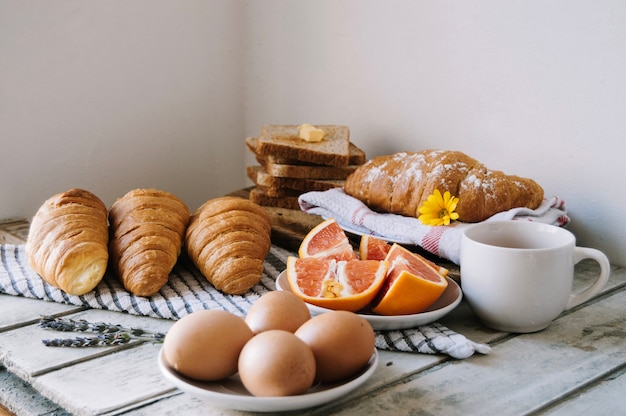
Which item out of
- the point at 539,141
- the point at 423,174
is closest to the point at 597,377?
the point at 423,174

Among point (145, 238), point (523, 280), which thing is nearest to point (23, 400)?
point (145, 238)

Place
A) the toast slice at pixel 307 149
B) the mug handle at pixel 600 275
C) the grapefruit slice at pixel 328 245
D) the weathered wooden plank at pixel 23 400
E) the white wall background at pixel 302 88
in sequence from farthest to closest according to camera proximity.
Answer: the toast slice at pixel 307 149, the white wall background at pixel 302 88, the grapefruit slice at pixel 328 245, the mug handle at pixel 600 275, the weathered wooden plank at pixel 23 400

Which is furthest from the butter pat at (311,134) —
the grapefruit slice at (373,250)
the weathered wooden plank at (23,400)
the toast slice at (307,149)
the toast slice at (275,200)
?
the weathered wooden plank at (23,400)

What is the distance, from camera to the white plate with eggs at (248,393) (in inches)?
28.5

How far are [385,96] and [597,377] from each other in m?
1.03

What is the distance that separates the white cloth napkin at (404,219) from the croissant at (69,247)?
1.54 ft

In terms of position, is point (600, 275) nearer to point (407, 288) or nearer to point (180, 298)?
point (407, 288)

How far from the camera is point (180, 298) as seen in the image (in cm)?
114

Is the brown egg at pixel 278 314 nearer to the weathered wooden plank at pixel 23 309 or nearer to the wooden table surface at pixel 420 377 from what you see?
the wooden table surface at pixel 420 377

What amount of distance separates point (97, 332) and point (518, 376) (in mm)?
604

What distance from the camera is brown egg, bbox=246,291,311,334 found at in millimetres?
815

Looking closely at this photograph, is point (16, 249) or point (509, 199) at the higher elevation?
point (509, 199)

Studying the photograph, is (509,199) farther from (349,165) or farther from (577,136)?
(349,165)

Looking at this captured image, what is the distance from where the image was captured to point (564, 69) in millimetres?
1367
